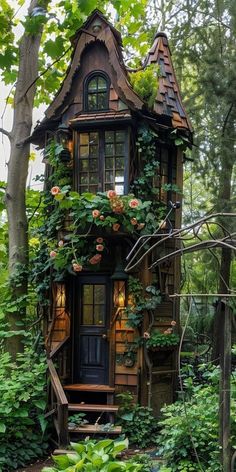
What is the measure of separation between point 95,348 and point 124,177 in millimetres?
2896

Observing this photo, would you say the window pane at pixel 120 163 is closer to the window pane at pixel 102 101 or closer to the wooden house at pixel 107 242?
the wooden house at pixel 107 242

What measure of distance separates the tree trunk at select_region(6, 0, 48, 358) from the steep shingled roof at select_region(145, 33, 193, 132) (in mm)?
2199

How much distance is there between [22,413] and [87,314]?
2.17 meters

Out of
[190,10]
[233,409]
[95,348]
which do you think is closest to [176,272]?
[95,348]

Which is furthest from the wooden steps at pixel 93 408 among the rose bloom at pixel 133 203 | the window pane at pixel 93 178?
the window pane at pixel 93 178

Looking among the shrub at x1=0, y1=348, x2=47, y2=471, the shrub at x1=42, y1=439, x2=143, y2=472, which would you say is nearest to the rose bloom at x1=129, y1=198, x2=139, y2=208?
the shrub at x1=0, y1=348, x2=47, y2=471

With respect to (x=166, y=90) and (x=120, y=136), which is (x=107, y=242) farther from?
(x=166, y=90)

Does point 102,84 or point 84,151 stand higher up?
point 102,84

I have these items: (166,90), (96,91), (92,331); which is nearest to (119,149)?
(96,91)

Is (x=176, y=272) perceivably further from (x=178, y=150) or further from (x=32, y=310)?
(x=32, y=310)

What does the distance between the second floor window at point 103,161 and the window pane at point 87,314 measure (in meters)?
1.98

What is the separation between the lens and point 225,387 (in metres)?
4.09

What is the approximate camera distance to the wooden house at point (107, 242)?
804 centimetres

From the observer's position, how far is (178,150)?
9172 millimetres
